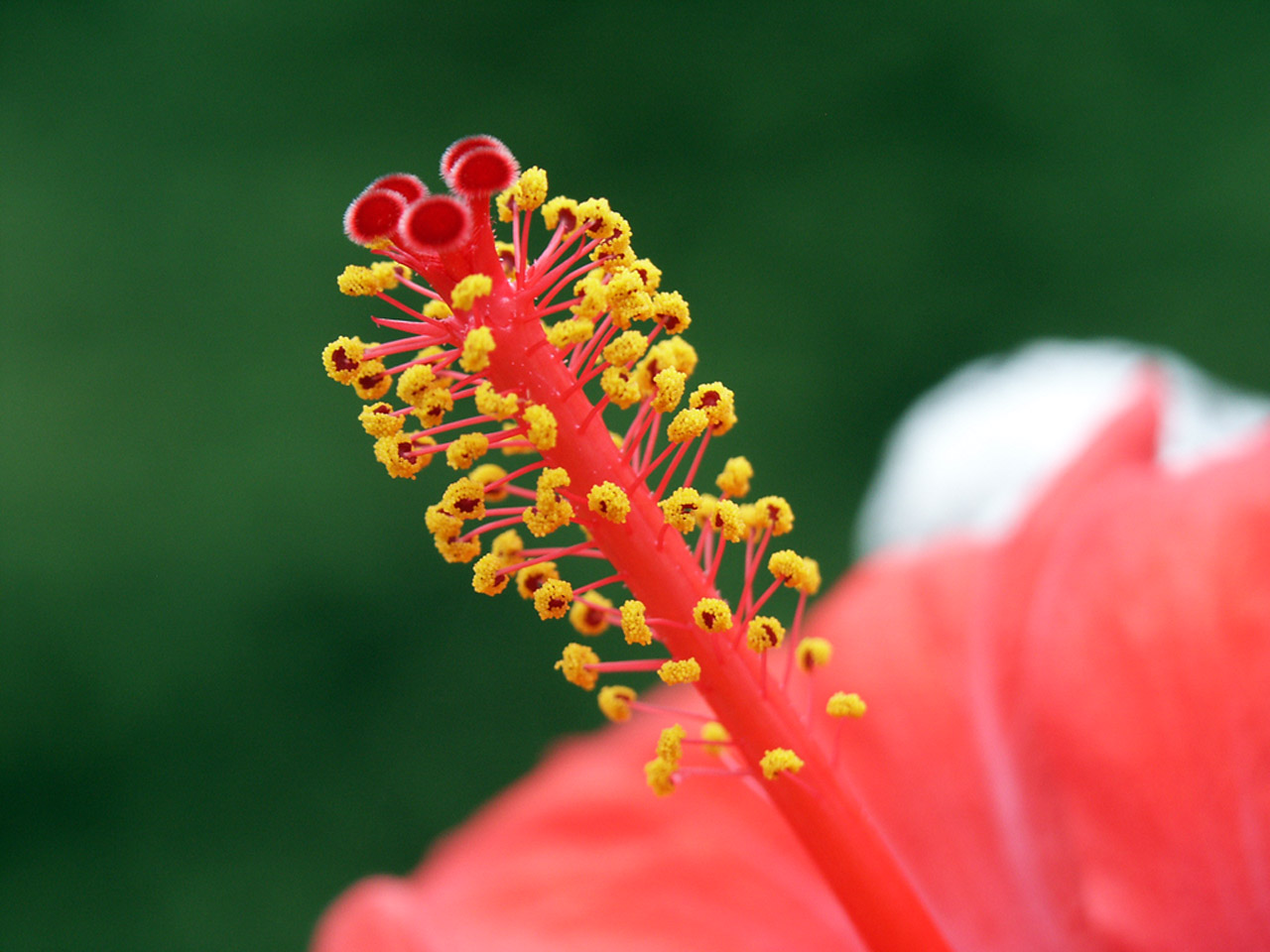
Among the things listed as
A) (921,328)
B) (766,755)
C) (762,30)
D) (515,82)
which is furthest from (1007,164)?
(766,755)

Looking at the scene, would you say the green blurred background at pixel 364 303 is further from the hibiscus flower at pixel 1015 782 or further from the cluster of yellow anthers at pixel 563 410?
the cluster of yellow anthers at pixel 563 410

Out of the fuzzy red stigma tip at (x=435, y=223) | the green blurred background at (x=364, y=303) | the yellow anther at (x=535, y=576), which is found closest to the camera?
the fuzzy red stigma tip at (x=435, y=223)

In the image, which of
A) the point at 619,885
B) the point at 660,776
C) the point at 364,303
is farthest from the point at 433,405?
the point at 364,303

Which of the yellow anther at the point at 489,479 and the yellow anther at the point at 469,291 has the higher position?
the yellow anther at the point at 469,291

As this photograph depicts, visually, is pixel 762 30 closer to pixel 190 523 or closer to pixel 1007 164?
pixel 1007 164

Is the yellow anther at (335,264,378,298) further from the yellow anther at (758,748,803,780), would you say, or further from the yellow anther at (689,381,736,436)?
the yellow anther at (758,748,803,780)

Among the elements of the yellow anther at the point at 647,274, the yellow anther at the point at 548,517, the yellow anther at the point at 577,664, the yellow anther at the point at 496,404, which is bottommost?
the yellow anther at the point at 577,664

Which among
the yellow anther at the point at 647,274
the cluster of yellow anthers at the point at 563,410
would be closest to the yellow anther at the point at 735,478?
the cluster of yellow anthers at the point at 563,410
